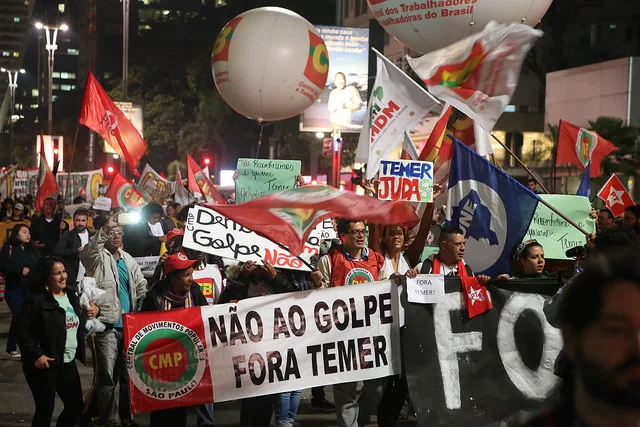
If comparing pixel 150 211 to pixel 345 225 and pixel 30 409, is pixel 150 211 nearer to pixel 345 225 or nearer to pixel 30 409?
pixel 30 409

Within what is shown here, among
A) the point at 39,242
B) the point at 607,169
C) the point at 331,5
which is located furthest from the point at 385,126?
the point at 331,5

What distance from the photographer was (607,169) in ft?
109

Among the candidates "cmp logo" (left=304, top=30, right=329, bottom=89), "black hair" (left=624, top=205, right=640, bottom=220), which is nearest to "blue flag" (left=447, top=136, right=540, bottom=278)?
"black hair" (left=624, top=205, right=640, bottom=220)

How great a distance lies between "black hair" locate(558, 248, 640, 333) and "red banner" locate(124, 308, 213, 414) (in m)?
5.75

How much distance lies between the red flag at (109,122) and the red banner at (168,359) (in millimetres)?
10364

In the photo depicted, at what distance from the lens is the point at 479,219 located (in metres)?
7.73

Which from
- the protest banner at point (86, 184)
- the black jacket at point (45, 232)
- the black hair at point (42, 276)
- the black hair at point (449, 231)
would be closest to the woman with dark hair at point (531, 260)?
the black hair at point (449, 231)

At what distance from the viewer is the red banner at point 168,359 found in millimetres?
7328

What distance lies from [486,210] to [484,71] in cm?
133

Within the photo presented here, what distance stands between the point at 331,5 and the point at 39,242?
61.0 m

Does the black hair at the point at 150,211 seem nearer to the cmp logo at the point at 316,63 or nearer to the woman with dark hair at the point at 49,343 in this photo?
the cmp logo at the point at 316,63

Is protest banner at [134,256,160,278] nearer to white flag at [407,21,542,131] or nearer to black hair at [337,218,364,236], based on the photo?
black hair at [337,218,364,236]

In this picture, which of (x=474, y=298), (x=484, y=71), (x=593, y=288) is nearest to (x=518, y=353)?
(x=474, y=298)

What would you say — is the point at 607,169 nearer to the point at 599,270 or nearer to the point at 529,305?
the point at 529,305
